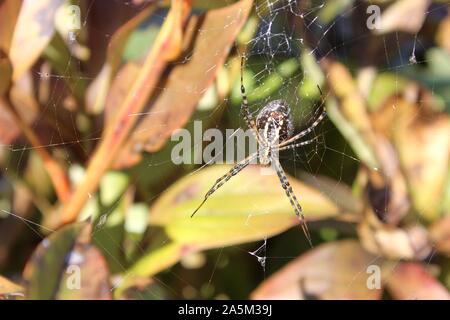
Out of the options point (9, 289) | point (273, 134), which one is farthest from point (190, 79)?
point (9, 289)

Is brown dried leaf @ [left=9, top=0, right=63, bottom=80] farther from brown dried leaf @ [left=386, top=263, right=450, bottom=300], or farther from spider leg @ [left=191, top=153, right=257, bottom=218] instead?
brown dried leaf @ [left=386, top=263, right=450, bottom=300]

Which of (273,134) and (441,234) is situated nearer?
(441,234)

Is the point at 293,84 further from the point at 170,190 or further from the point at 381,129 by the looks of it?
the point at 170,190

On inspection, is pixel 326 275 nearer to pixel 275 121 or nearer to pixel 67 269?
pixel 275 121

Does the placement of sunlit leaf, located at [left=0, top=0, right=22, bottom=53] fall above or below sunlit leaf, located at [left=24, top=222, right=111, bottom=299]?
above

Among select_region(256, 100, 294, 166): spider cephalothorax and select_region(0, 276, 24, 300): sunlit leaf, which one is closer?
select_region(0, 276, 24, 300): sunlit leaf

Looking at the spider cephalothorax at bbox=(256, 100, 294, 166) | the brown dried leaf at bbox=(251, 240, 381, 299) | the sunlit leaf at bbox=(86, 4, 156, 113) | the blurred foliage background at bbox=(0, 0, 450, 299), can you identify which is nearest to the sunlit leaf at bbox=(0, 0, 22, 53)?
the blurred foliage background at bbox=(0, 0, 450, 299)

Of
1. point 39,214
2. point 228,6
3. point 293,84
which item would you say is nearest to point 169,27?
point 228,6
